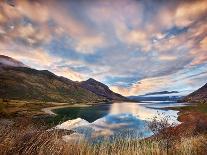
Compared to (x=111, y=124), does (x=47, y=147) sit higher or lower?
lower

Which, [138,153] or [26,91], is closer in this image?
[138,153]

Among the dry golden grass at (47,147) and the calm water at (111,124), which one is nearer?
the dry golden grass at (47,147)

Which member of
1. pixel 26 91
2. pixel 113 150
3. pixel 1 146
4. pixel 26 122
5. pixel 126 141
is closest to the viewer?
pixel 1 146

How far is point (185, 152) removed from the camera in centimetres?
873

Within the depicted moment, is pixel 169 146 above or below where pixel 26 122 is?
below

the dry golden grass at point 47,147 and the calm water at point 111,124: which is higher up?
the calm water at point 111,124

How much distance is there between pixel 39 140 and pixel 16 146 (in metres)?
0.58

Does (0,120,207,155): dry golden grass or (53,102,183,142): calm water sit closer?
(0,120,207,155): dry golden grass

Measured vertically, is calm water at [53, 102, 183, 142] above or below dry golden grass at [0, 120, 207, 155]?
above

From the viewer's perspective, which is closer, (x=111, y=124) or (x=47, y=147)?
(x=47, y=147)

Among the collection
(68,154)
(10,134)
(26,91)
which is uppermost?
(26,91)

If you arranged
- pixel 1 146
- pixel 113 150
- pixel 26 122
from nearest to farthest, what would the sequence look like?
pixel 1 146
pixel 113 150
pixel 26 122

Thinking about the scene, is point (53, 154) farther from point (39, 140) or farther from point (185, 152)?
point (185, 152)

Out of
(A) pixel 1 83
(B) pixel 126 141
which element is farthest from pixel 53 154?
(A) pixel 1 83
